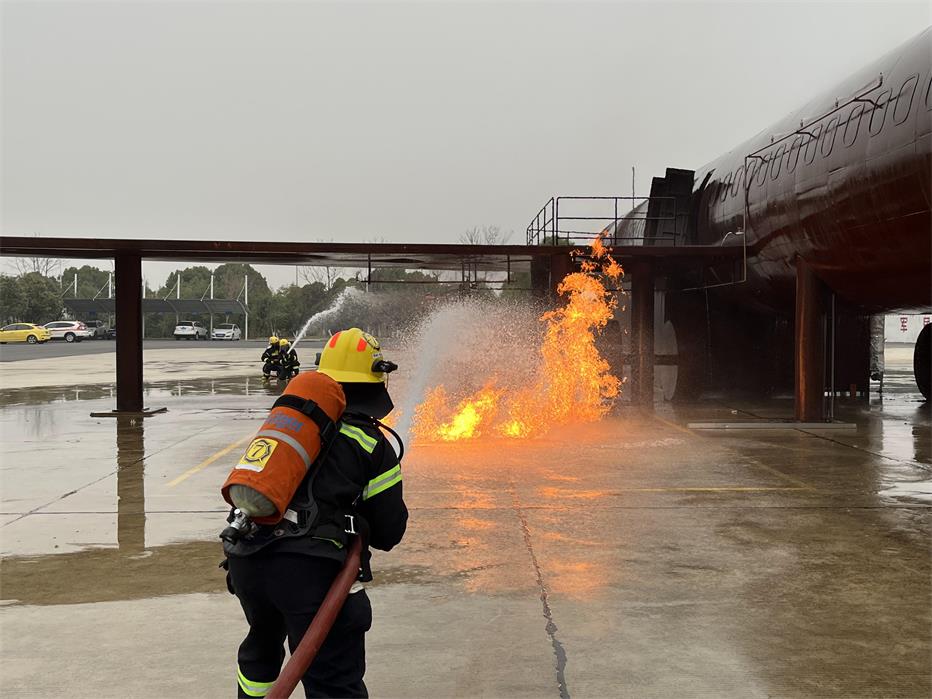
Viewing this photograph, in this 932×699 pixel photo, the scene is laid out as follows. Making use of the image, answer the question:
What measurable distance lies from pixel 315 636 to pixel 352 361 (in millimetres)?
1203

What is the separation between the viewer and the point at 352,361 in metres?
3.69

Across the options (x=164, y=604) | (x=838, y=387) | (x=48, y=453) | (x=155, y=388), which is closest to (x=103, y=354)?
(x=155, y=388)

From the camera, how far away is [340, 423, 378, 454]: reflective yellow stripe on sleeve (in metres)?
3.45

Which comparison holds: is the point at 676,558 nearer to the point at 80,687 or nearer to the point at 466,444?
the point at 80,687

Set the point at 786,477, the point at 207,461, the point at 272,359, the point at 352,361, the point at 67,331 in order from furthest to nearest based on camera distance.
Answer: the point at 67,331 → the point at 272,359 → the point at 207,461 → the point at 786,477 → the point at 352,361

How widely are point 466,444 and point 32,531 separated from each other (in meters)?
7.10

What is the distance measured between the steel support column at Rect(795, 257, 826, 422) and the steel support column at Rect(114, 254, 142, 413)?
14166 millimetres

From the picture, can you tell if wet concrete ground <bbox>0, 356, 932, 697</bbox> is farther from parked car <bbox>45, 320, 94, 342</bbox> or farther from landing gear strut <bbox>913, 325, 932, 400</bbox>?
parked car <bbox>45, 320, 94, 342</bbox>

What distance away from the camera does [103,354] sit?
154 feet

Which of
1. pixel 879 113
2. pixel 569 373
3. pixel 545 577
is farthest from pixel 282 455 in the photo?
pixel 569 373

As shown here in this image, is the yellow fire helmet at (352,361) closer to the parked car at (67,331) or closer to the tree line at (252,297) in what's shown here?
the tree line at (252,297)

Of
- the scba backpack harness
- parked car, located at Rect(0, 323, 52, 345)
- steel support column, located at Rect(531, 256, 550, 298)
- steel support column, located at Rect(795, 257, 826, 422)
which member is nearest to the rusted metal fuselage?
steel support column, located at Rect(795, 257, 826, 422)

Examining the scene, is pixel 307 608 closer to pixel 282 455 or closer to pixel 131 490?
pixel 282 455

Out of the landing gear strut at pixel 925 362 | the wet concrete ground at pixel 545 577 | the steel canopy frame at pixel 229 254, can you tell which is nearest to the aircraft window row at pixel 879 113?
the steel canopy frame at pixel 229 254
